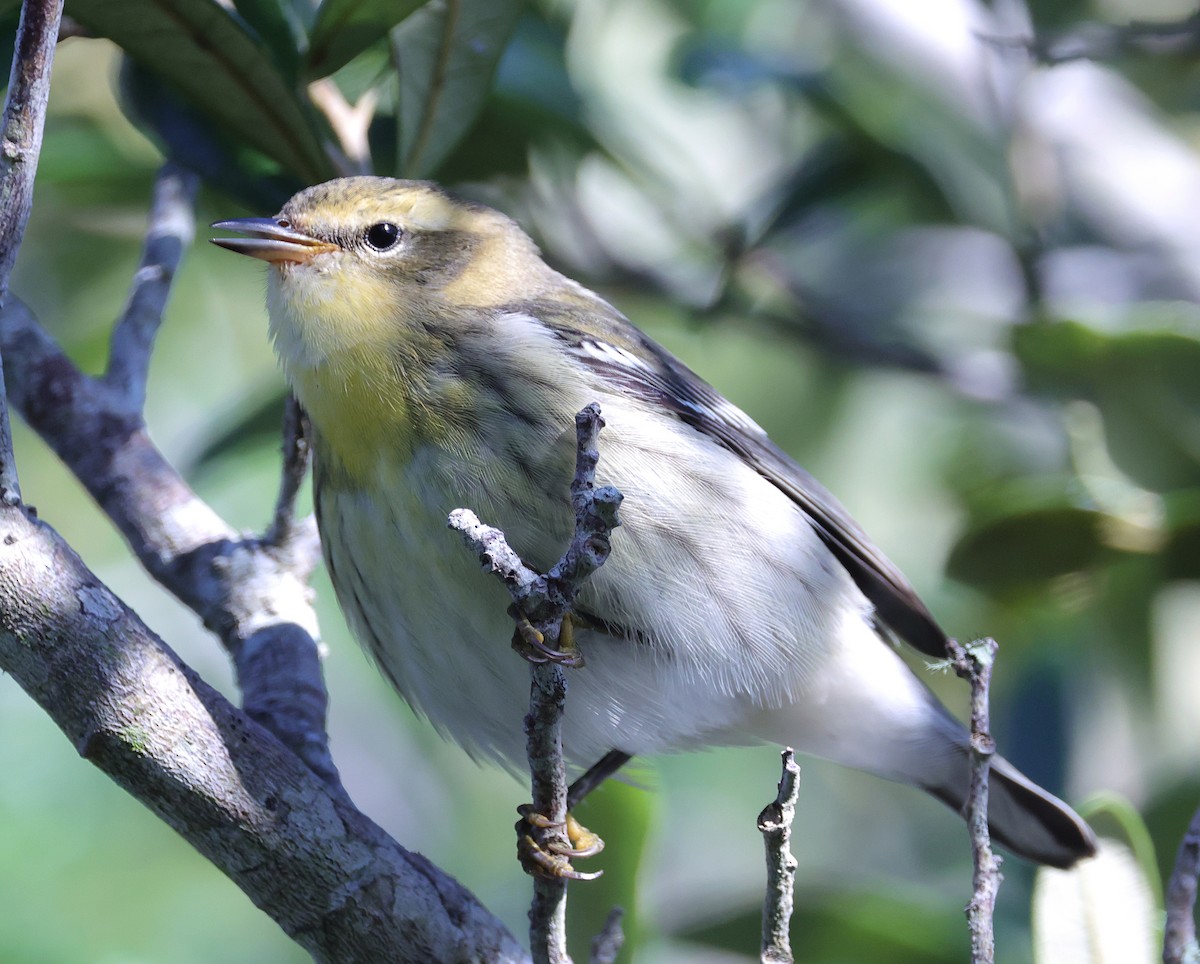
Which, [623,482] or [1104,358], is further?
[1104,358]

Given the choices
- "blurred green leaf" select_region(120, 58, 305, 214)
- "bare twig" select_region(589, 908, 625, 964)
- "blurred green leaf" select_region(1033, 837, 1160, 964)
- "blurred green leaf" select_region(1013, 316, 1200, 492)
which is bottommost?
"bare twig" select_region(589, 908, 625, 964)

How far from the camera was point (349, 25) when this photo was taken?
2.85 meters

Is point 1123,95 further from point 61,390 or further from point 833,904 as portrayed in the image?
point 61,390

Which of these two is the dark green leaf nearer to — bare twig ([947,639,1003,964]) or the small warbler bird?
the small warbler bird

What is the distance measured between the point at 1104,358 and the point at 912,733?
40.2 inches

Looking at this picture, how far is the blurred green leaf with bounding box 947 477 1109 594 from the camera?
3318 mm

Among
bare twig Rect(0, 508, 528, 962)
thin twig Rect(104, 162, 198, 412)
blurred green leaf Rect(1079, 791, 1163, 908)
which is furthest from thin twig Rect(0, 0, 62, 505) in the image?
blurred green leaf Rect(1079, 791, 1163, 908)

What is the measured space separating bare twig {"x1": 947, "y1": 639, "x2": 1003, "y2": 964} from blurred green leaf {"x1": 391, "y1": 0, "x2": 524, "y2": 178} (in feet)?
5.53

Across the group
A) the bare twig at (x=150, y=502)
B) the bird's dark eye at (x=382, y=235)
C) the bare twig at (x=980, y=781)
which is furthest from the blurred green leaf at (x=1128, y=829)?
the bird's dark eye at (x=382, y=235)

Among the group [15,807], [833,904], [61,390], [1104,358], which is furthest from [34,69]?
[15,807]

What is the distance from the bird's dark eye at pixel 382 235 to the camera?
3.00m

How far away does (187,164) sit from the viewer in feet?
10.4

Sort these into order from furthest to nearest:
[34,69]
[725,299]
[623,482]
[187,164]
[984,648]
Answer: [725,299] → [187,164] → [623,482] → [984,648] → [34,69]

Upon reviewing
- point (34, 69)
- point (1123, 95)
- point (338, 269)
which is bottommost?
point (34, 69)
